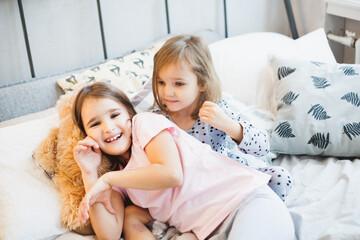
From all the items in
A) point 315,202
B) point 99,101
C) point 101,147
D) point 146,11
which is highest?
point 146,11

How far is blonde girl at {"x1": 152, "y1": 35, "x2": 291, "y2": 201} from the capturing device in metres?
1.23

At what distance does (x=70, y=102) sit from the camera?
1355mm

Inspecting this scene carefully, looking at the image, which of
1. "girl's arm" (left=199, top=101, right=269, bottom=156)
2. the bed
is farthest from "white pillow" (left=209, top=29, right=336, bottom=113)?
"girl's arm" (left=199, top=101, right=269, bottom=156)

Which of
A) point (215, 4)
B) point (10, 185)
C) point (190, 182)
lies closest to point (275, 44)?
point (215, 4)

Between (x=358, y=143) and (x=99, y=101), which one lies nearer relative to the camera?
(x=99, y=101)

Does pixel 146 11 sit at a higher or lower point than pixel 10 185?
higher

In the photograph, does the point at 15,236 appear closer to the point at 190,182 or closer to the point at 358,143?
the point at 190,182

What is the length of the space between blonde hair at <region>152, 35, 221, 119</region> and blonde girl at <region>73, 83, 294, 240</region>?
6.5 inches

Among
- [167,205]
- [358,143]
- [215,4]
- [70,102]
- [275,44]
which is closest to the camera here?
[167,205]

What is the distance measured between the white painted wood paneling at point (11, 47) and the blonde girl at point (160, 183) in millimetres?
686

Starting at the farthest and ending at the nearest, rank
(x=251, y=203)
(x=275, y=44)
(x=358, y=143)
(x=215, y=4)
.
A: 1. (x=215, y=4)
2. (x=275, y=44)
3. (x=358, y=143)
4. (x=251, y=203)

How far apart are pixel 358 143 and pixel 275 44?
28.8 inches

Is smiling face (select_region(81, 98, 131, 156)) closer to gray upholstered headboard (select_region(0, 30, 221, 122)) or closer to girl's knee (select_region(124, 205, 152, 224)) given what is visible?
girl's knee (select_region(124, 205, 152, 224))

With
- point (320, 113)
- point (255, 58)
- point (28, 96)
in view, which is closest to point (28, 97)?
point (28, 96)
